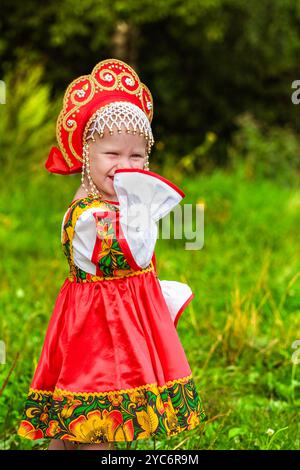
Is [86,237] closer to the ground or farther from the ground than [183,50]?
closer to the ground

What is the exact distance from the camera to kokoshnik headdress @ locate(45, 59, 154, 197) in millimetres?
2391

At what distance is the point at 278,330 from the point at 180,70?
10392 mm

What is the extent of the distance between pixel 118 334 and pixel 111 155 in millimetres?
565

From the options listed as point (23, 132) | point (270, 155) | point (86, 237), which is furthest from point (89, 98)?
point (270, 155)

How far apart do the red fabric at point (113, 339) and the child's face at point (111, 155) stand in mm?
323

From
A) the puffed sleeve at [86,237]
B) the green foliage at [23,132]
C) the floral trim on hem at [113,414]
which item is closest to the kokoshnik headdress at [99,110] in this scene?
the puffed sleeve at [86,237]

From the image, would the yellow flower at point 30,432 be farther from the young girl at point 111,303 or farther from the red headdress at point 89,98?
the red headdress at point 89,98

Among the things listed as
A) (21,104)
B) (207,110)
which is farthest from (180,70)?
(21,104)

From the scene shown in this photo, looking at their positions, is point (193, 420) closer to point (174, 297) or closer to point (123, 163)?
point (174, 297)

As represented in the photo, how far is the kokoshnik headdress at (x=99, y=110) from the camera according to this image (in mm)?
2391

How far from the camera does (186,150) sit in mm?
13594

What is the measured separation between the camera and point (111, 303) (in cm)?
238

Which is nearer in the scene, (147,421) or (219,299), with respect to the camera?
(147,421)

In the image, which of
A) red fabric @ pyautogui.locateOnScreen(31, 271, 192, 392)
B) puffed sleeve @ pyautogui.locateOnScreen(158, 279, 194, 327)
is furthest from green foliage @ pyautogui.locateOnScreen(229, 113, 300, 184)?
red fabric @ pyautogui.locateOnScreen(31, 271, 192, 392)
